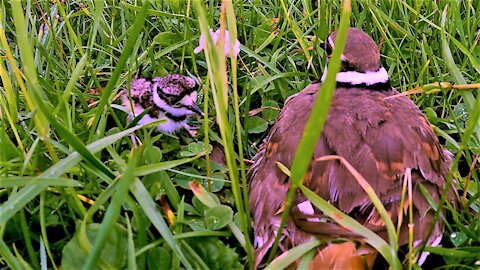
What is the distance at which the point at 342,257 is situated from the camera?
171cm

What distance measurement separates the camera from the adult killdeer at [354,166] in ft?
6.00

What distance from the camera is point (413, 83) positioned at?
113 inches

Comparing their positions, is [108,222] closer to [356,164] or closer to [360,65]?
[356,164]

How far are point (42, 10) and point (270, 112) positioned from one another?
1535 mm

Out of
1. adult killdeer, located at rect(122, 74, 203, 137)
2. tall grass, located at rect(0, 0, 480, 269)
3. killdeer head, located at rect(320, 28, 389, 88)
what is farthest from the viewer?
adult killdeer, located at rect(122, 74, 203, 137)

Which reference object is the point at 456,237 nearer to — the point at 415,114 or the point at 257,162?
the point at 415,114

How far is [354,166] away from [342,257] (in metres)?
0.36

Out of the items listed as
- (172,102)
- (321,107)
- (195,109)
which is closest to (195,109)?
(195,109)

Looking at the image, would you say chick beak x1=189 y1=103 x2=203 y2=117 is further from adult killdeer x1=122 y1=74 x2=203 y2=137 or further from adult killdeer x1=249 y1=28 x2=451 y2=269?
Answer: adult killdeer x1=249 y1=28 x2=451 y2=269

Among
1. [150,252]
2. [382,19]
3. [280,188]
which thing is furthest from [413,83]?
[150,252]

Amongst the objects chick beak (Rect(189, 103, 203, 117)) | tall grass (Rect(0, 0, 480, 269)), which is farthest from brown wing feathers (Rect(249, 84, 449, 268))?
chick beak (Rect(189, 103, 203, 117))

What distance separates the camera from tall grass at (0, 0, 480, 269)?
167cm

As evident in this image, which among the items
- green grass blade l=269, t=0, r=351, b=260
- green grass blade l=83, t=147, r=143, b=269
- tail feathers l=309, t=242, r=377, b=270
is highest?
green grass blade l=269, t=0, r=351, b=260

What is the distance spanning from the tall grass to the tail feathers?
74 mm
